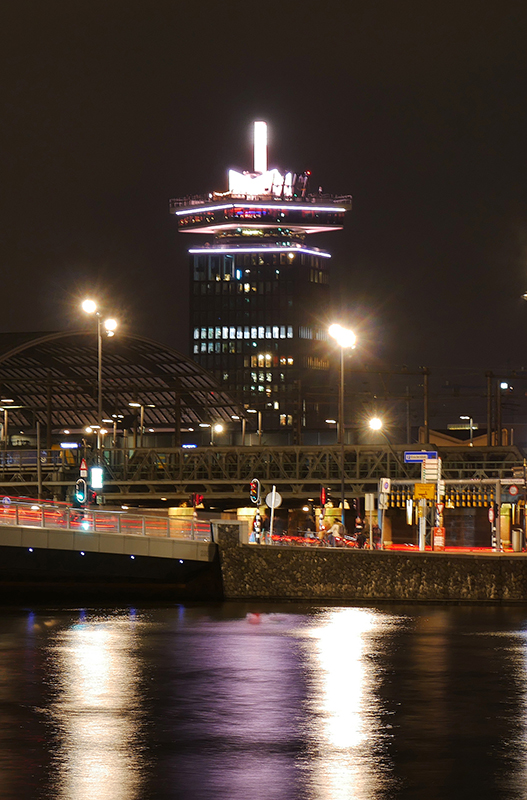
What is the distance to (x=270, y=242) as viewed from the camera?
18400cm

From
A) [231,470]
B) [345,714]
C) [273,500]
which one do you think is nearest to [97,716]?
[345,714]

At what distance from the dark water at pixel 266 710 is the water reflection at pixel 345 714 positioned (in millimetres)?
34

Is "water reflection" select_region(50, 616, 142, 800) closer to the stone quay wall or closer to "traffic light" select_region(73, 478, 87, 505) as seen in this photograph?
the stone quay wall

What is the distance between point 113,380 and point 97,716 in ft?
297

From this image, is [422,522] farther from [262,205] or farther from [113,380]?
[262,205]

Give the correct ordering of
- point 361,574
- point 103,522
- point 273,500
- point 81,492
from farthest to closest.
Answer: point 81,492
point 273,500
point 103,522
point 361,574

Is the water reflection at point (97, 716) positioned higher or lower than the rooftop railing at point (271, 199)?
lower

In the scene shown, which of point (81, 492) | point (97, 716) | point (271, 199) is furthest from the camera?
point (271, 199)

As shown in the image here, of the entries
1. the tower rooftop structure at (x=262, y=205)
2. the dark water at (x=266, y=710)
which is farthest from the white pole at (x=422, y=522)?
the tower rooftop structure at (x=262, y=205)

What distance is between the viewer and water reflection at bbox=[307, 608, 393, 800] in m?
12.5

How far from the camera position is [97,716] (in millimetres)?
16203

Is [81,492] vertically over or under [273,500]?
over

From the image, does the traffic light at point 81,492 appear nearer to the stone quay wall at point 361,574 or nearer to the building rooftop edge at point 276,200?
the stone quay wall at point 361,574

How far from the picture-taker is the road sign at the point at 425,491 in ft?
126
